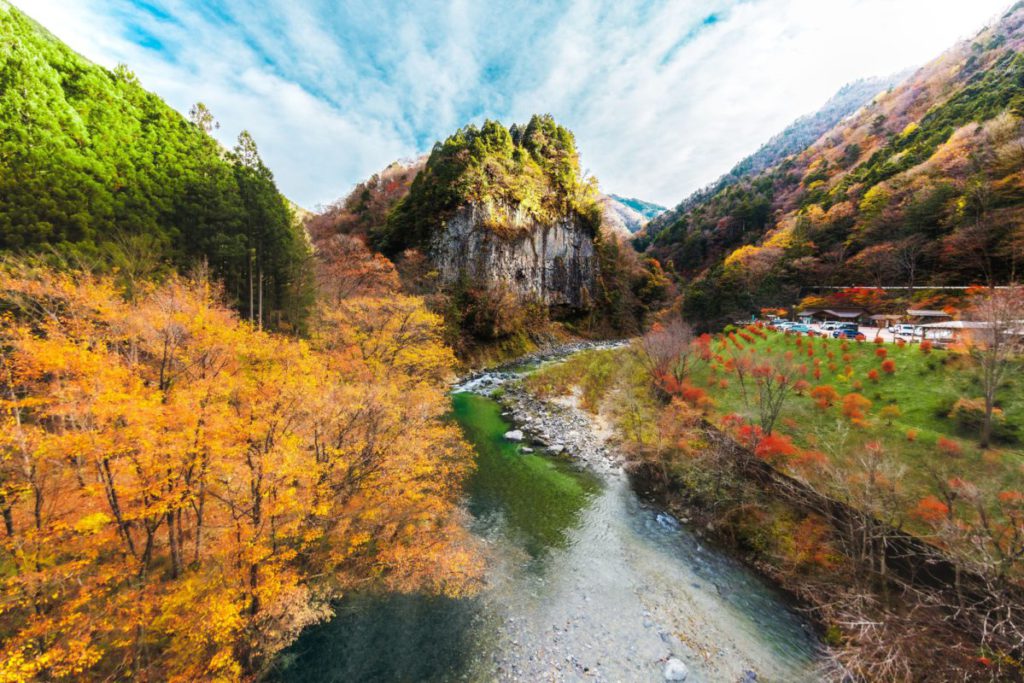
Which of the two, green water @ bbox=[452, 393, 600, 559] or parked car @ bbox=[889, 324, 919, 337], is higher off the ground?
parked car @ bbox=[889, 324, 919, 337]

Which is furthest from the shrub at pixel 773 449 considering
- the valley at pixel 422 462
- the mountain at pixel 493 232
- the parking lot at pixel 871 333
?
the mountain at pixel 493 232

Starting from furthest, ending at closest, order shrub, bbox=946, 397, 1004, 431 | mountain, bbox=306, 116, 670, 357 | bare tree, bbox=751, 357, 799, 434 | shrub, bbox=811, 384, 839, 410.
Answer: mountain, bbox=306, 116, 670, 357 → shrub, bbox=811, 384, 839, 410 → bare tree, bbox=751, 357, 799, 434 → shrub, bbox=946, 397, 1004, 431

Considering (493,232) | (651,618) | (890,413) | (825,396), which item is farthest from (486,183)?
(651,618)

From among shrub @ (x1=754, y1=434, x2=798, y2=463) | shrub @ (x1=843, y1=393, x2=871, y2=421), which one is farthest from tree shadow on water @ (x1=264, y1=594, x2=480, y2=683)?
shrub @ (x1=843, y1=393, x2=871, y2=421)

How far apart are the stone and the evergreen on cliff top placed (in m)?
41.8

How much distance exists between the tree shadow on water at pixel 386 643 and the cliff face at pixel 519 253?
118 ft

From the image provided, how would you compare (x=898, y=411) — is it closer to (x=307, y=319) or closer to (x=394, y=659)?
(x=394, y=659)

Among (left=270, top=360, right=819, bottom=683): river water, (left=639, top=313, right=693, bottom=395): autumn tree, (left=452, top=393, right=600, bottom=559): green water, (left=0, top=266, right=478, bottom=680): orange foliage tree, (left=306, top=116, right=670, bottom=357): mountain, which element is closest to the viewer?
(left=0, top=266, right=478, bottom=680): orange foliage tree

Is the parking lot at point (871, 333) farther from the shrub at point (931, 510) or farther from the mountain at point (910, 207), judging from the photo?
the shrub at point (931, 510)

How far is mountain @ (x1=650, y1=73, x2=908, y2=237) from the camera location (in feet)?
341

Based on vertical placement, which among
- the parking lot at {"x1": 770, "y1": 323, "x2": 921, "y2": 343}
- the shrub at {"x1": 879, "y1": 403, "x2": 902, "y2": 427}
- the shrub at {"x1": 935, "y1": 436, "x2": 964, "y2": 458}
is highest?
the parking lot at {"x1": 770, "y1": 323, "x2": 921, "y2": 343}

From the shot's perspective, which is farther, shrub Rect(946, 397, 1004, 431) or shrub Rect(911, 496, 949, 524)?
shrub Rect(946, 397, 1004, 431)

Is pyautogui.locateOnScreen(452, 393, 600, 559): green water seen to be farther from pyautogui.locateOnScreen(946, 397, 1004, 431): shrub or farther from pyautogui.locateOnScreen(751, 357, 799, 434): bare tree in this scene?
pyautogui.locateOnScreen(946, 397, 1004, 431): shrub

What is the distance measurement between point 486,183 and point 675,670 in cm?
4480
